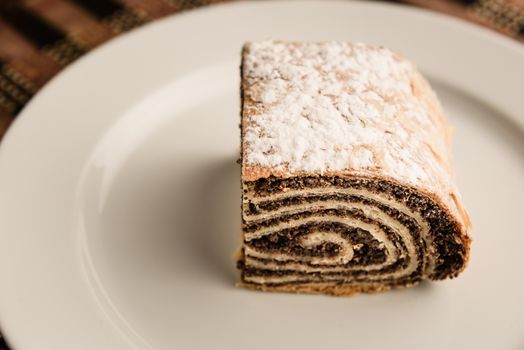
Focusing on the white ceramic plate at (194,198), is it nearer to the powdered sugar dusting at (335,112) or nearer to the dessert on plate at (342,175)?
the dessert on plate at (342,175)

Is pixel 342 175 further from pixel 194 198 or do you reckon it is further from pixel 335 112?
pixel 194 198

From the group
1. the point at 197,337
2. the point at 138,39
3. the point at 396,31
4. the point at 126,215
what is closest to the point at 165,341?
the point at 197,337

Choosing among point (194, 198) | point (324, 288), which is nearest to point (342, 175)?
point (324, 288)

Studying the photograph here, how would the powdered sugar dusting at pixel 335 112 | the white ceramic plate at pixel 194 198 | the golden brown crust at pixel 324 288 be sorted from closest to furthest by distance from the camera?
the powdered sugar dusting at pixel 335 112, the white ceramic plate at pixel 194 198, the golden brown crust at pixel 324 288

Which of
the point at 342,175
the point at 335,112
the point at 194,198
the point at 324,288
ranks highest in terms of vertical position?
the point at 335,112

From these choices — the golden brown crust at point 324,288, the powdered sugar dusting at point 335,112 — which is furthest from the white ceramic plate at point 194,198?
the powdered sugar dusting at point 335,112

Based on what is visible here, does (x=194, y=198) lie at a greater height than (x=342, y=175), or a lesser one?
greater
